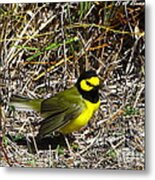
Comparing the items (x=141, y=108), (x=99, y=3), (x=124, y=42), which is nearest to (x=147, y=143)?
(x=141, y=108)

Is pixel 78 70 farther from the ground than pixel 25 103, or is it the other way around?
pixel 78 70

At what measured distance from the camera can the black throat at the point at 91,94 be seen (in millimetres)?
1829

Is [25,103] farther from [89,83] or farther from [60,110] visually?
[89,83]

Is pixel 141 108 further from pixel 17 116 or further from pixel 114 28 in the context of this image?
pixel 17 116

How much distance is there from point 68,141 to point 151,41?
17.3 inches

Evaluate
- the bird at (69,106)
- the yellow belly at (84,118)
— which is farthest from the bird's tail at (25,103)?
the yellow belly at (84,118)

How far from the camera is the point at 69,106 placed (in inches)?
72.8

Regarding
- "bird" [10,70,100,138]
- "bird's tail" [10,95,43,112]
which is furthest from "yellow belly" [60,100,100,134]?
"bird's tail" [10,95,43,112]

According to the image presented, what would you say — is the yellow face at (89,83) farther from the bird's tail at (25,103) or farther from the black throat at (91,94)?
the bird's tail at (25,103)

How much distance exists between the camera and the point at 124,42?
1.80 meters

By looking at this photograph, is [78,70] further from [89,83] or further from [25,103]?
[25,103]

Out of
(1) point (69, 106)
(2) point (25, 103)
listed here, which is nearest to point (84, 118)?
(1) point (69, 106)

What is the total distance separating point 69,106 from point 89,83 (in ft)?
0.34

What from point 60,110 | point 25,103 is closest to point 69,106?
point 60,110
